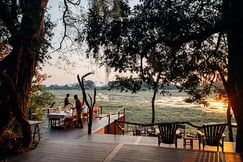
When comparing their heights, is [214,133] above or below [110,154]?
above

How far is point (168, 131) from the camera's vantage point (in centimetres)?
502

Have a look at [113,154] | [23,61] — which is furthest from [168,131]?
[23,61]

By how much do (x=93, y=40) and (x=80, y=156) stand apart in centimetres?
263

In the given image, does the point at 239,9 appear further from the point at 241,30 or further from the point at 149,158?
the point at 149,158

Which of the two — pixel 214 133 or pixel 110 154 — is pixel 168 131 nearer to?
pixel 214 133

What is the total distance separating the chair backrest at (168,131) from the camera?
4.97 m

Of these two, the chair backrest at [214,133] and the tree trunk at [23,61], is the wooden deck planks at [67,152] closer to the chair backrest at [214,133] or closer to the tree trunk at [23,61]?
the tree trunk at [23,61]

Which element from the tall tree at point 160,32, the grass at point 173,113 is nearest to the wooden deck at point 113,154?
the tall tree at point 160,32

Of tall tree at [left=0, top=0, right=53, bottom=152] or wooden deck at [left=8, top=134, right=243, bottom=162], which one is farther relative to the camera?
wooden deck at [left=8, top=134, right=243, bottom=162]

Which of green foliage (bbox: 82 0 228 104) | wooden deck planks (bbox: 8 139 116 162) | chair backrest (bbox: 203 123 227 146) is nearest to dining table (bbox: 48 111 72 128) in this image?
wooden deck planks (bbox: 8 139 116 162)

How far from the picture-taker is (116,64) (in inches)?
152

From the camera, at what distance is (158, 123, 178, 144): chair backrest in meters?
4.97

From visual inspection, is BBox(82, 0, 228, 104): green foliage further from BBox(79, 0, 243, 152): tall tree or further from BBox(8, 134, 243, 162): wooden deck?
BBox(8, 134, 243, 162): wooden deck

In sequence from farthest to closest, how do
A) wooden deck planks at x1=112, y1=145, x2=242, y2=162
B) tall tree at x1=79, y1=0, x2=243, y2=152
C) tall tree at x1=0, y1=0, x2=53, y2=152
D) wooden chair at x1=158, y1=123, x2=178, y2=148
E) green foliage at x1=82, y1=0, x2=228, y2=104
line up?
wooden chair at x1=158, y1=123, x2=178, y2=148 → wooden deck planks at x1=112, y1=145, x2=242, y2=162 → tall tree at x1=0, y1=0, x2=53, y2=152 → green foliage at x1=82, y1=0, x2=228, y2=104 → tall tree at x1=79, y1=0, x2=243, y2=152
